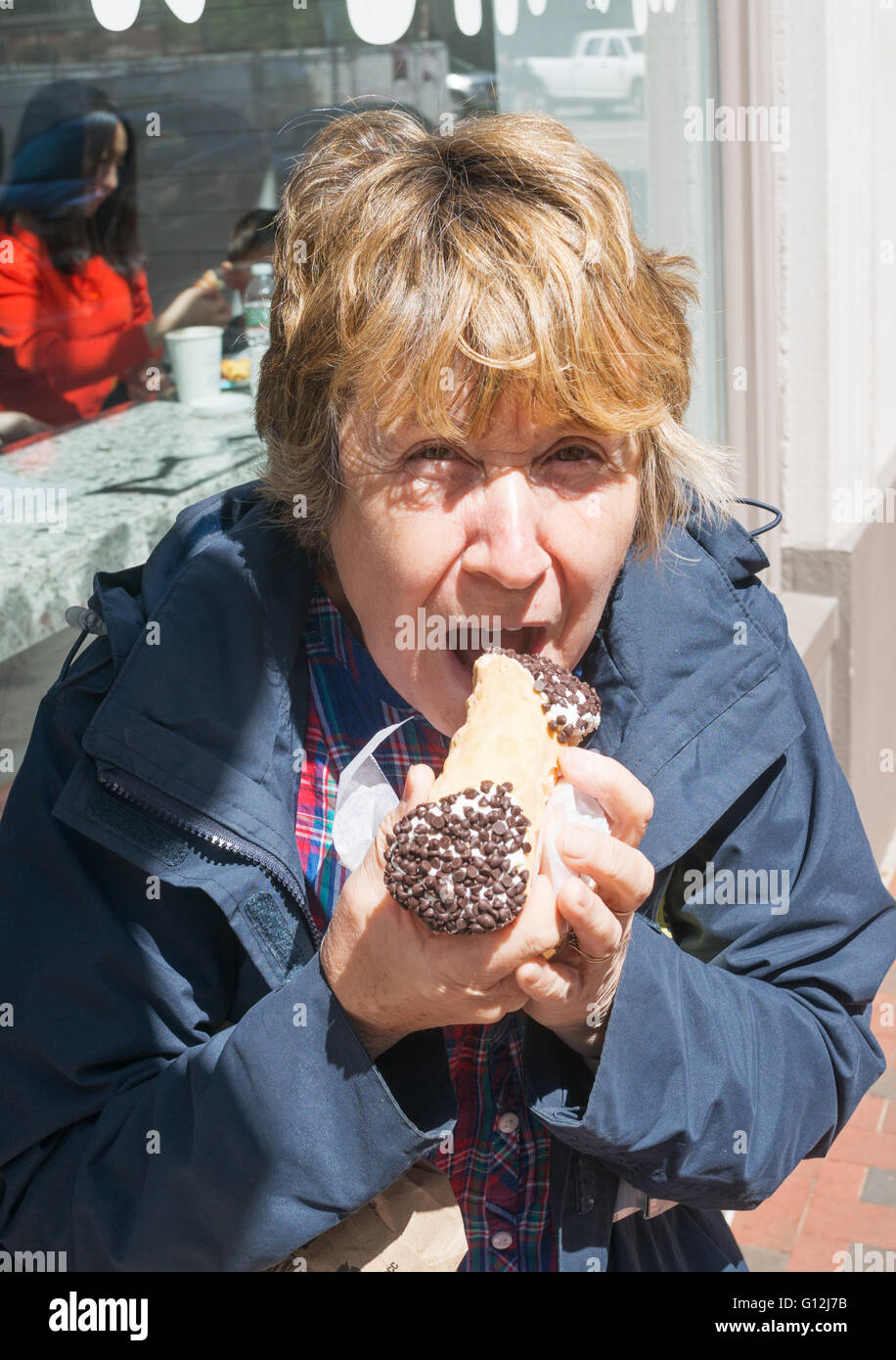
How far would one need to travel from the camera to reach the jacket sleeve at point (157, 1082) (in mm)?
1513

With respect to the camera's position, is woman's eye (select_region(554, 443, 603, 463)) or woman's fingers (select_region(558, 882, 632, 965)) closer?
woman's fingers (select_region(558, 882, 632, 965))

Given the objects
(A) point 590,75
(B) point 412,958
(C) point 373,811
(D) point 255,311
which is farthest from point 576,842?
(D) point 255,311

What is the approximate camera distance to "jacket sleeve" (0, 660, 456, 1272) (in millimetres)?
1513

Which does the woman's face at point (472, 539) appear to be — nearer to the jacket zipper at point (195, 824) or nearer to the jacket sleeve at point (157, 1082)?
the jacket zipper at point (195, 824)

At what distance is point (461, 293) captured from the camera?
1.65 meters

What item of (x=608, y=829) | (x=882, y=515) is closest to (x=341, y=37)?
(x=882, y=515)

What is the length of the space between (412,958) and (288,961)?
28 centimetres

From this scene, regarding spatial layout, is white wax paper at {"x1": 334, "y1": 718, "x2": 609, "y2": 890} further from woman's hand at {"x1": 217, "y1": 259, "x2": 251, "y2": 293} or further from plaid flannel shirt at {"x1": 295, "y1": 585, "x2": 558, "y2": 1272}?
woman's hand at {"x1": 217, "y1": 259, "x2": 251, "y2": 293}

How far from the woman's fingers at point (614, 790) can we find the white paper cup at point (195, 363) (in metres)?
3.41

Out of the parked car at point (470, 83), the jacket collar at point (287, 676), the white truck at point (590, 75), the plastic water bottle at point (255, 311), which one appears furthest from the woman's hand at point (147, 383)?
the jacket collar at point (287, 676)

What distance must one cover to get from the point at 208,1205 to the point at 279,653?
72 centimetres

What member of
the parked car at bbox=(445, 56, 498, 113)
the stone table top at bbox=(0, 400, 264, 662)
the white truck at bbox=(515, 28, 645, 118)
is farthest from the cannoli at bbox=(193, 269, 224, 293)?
the white truck at bbox=(515, 28, 645, 118)

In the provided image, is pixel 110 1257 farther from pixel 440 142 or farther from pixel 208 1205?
pixel 440 142

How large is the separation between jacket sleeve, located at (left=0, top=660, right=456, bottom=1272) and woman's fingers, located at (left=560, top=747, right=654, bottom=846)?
0.36 m
